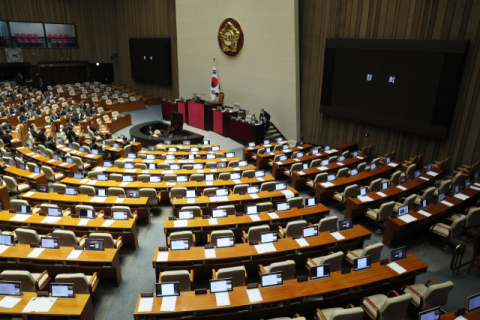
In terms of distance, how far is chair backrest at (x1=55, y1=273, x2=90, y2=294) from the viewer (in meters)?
5.14

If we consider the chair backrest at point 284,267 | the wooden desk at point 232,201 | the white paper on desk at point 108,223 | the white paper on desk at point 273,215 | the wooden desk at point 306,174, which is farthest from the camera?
the wooden desk at point 306,174

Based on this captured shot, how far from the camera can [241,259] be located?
6.05 meters

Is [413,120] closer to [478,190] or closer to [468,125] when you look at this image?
[468,125]

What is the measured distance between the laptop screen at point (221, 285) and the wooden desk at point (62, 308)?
193cm

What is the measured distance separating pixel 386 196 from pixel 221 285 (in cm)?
554

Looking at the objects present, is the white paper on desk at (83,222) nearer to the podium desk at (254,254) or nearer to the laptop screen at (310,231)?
the podium desk at (254,254)

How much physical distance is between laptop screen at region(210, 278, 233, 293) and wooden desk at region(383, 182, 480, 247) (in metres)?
4.30

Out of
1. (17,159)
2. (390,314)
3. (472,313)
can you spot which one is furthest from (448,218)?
(17,159)

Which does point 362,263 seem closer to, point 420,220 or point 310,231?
point 310,231

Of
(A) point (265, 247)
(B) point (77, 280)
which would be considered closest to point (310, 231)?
(A) point (265, 247)

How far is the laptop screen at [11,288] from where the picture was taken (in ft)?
15.9

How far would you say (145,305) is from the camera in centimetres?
469

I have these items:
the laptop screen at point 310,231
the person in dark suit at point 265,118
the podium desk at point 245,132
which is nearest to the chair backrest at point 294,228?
the laptop screen at point 310,231

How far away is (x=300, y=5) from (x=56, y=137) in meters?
13.4
